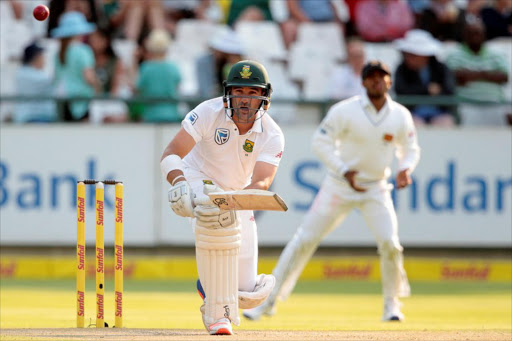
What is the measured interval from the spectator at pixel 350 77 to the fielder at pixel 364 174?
3077 mm

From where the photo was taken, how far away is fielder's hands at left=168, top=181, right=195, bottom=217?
5730 mm

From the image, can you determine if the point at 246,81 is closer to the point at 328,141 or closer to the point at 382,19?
the point at 328,141

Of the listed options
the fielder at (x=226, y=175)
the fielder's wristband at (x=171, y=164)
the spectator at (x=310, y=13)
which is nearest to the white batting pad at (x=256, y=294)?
the fielder at (x=226, y=175)

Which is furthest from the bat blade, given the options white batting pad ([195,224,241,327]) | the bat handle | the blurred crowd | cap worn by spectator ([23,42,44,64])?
cap worn by spectator ([23,42,44,64])

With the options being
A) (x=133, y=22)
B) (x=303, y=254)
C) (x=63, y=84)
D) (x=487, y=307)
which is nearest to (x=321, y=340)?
(x=303, y=254)

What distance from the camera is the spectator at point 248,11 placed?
41.2 ft

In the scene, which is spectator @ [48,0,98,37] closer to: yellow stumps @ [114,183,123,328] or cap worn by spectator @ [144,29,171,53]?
cap worn by spectator @ [144,29,171,53]

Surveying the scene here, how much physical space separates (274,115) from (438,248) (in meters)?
2.13

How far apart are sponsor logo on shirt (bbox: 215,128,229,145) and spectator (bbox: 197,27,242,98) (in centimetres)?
500

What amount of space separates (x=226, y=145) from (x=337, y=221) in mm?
2268

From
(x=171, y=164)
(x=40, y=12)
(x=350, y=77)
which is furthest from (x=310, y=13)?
(x=171, y=164)

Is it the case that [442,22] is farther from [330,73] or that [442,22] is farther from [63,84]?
[63,84]

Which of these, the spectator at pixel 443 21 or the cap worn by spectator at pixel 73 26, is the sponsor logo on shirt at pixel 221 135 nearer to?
the cap worn by spectator at pixel 73 26

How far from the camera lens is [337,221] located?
329 inches
